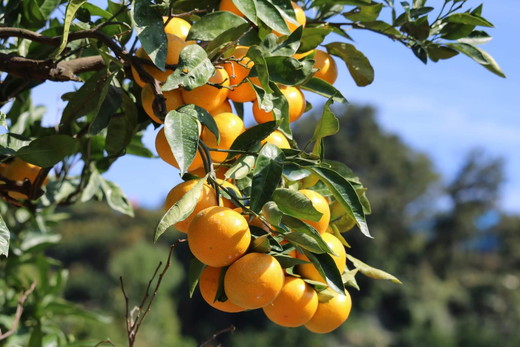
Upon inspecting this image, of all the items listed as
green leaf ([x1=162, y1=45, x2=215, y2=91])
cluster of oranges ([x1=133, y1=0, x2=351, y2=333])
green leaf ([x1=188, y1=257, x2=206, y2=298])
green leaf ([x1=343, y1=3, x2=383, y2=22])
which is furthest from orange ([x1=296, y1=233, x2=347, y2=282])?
green leaf ([x1=343, y1=3, x2=383, y2=22])

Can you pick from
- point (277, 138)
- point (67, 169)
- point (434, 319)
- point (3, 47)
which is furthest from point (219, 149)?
point (434, 319)

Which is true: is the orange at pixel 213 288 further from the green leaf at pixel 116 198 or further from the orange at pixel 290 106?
the green leaf at pixel 116 198

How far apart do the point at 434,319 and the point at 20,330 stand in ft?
53.3

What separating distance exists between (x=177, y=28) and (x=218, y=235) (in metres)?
0.24

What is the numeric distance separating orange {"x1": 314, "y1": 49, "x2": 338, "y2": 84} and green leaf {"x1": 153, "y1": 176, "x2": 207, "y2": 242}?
0.29 m

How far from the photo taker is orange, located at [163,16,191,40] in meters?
0.72

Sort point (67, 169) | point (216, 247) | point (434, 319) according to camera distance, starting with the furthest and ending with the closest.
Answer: point (434, 319) → point (67, 169) → point (216, 247)

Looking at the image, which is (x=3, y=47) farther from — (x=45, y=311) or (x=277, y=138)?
(x=45, y=311)

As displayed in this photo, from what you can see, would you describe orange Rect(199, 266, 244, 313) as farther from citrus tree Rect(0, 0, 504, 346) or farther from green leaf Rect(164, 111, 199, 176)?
green leaf Rect(164, 111, 199, 176)

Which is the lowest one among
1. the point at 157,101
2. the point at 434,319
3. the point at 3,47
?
the point at 434,319

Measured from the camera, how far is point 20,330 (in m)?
1.30

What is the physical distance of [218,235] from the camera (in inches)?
24.6

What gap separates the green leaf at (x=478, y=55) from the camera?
903mm

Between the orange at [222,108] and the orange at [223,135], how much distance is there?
0.01 meters
